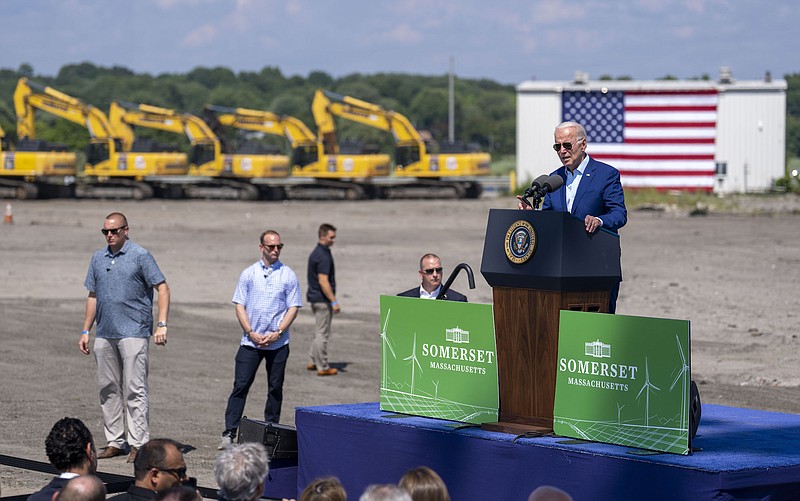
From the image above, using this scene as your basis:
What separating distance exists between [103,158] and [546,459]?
5025 cm

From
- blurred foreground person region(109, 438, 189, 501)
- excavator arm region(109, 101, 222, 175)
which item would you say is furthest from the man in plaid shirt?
excavator arm region(109, 101, 222, 175)

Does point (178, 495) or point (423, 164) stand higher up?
point (423, 164)

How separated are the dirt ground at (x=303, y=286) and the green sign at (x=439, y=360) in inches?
89.0

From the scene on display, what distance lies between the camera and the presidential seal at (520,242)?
7801 millimetres

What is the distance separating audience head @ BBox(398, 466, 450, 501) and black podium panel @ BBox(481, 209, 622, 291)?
2.12 metres

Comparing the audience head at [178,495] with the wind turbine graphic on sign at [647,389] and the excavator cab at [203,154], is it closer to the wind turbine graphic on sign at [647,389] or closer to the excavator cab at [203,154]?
the wind turbine graphic on sign at [647,389]

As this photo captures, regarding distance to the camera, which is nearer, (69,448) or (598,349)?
(69,448)

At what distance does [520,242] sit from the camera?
7.89 m

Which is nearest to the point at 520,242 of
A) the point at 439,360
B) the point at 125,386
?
the point at 439,360

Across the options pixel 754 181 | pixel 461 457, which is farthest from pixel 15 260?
pixel 754 181

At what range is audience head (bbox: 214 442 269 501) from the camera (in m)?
5.93

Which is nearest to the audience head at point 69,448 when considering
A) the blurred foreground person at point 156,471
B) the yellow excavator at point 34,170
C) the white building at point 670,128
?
the blurred foreground person at point 156,471

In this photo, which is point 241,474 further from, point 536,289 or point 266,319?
point 266,319

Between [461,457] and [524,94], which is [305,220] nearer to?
[524,94]
